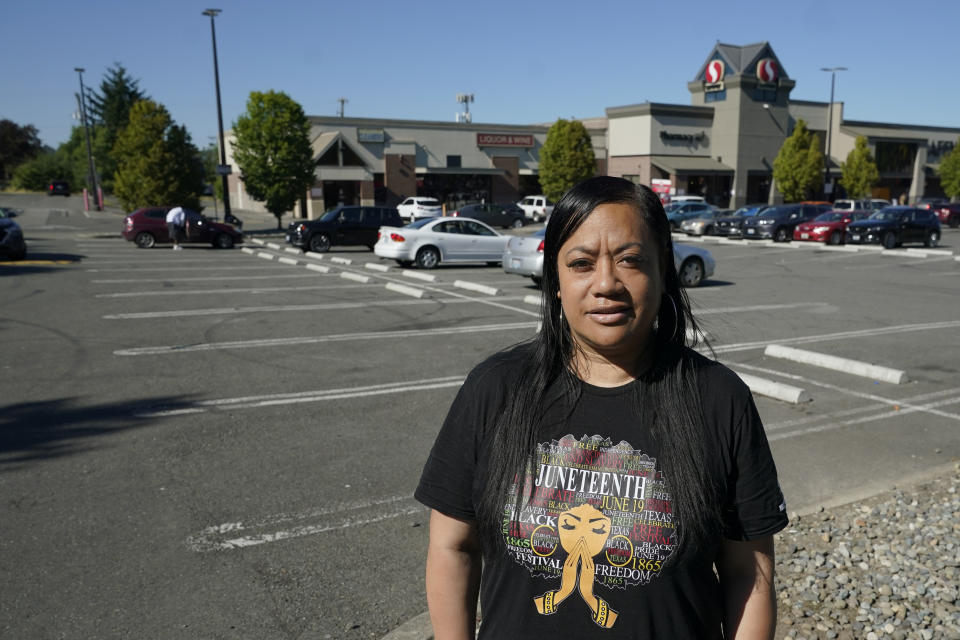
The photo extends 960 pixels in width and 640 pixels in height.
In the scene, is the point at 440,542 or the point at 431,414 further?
the point at 431,414

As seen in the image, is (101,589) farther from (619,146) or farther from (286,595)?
(619,146)

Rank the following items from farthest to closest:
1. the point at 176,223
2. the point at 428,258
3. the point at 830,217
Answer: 1. the point at 830,217
2. the point at 176,223
3. the point at 428,258

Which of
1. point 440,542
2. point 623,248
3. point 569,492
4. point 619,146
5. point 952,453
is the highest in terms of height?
point 619,146

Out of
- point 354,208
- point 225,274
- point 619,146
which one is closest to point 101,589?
point 225,274

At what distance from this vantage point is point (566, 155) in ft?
158

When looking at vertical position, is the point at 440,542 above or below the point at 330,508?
above

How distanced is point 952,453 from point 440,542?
590 cm

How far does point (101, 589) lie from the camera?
3959mm

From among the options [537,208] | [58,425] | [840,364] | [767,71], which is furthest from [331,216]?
[767,71]

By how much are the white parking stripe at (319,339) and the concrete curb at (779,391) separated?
429 centimetres

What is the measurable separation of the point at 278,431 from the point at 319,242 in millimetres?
20305

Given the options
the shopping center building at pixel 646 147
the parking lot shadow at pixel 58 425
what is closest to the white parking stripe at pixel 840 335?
the parking lot shadow at pixel 58 425

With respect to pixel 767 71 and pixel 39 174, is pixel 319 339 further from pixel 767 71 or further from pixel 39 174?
pixel 39 174

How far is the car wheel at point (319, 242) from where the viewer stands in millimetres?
25969
